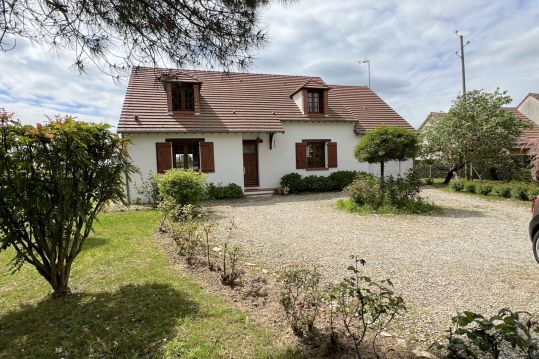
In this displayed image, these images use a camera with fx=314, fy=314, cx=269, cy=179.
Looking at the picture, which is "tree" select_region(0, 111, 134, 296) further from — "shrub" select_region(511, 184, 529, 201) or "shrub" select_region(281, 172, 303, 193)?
"shrub" select_region(511, 184, 529, 201)

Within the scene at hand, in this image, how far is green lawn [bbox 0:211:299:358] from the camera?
105 inches

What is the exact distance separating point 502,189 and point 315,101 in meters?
8.79

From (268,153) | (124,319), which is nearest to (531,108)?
(268,153)

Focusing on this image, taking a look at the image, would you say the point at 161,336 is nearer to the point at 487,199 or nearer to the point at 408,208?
the point at 408,208

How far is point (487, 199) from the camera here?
38.7ft

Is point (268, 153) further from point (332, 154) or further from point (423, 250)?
point (423, 250)

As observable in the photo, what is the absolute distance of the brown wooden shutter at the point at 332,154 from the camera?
1545 cm

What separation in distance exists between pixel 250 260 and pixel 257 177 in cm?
975

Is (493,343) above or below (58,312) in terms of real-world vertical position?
above

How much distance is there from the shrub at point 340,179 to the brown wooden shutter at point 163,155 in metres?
7.33

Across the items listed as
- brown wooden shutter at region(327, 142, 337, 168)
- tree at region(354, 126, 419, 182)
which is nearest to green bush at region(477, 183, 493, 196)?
tree at region(354, 126, 419, 182)

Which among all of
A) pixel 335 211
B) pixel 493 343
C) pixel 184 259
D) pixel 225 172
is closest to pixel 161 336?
pixel 184 259

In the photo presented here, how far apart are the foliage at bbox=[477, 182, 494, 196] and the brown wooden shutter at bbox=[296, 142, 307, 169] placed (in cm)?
729

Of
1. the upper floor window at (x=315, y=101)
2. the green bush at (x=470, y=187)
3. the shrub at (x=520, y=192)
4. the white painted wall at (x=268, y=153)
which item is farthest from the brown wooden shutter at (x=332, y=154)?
the shrub at (x=520, y=192)
